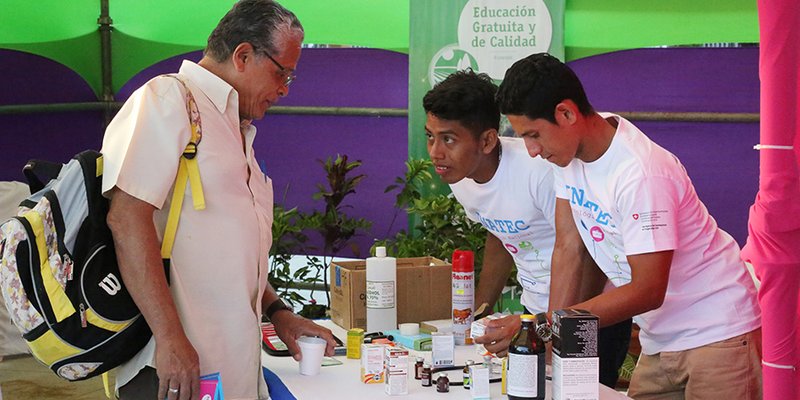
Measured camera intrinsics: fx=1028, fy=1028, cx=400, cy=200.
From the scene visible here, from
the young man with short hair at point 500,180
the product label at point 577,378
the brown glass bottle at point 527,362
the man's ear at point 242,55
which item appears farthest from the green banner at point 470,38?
the product label at point 577,378

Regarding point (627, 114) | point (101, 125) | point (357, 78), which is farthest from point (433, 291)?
point (101, 125)

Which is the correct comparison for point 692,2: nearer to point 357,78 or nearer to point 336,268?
point 357,78

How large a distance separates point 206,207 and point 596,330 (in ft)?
3.02

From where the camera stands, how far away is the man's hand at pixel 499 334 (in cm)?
252

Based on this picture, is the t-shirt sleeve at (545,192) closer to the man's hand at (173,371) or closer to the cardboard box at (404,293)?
the cardboard box at (404,293)

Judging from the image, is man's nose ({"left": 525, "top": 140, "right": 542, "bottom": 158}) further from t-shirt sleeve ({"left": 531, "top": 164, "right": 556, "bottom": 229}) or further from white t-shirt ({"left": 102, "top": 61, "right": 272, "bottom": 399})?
white t-shirt ({"left": 102, "top": 61, "right": 272, "bottom": 399})

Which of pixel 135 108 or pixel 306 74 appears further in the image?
pixel 306 74

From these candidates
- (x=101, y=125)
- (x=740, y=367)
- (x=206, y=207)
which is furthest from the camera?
(x=101, y=125)

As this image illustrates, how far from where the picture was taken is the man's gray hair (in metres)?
2.47

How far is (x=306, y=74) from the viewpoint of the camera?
247 inches

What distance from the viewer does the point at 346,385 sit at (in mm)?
2645

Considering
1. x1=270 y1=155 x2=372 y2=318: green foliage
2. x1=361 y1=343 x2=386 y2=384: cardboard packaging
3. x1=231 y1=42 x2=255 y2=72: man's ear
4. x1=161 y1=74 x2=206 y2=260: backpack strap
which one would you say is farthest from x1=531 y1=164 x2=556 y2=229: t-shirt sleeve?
x1=270 y1=155 x2=372 y2=318: green foliage

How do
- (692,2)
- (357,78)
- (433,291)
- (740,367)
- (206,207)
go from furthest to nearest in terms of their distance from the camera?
(357,78) → (692,2) → (433,291) → (740,367) → (206,207)

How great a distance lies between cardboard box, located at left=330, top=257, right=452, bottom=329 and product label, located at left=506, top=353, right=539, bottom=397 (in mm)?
1017
